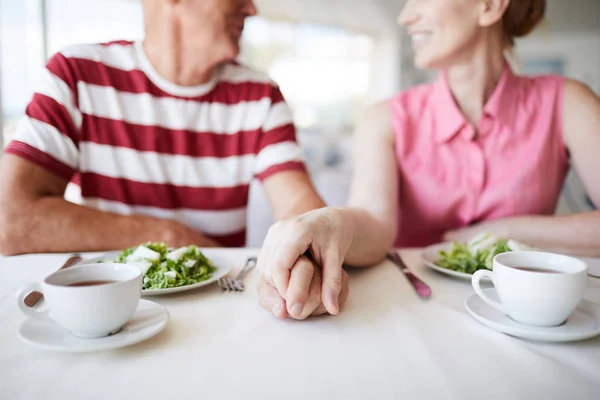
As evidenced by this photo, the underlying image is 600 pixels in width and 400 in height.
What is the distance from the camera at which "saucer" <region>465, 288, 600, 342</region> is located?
57 centimetres

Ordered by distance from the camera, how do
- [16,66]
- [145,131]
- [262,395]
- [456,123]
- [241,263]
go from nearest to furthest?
[262,395] → [241,263] → [456,123] → [145,131] → [16,66]

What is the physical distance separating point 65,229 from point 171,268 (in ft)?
1.31

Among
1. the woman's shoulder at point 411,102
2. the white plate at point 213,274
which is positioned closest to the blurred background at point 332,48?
the woman's shoulder at point 411,102

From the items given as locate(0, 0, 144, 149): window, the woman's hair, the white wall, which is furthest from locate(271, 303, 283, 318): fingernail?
the white wall

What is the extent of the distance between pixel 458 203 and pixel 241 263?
64 cm

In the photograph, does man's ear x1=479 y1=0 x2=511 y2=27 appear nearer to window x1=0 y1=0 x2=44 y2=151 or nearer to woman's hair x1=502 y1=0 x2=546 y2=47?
woman's hair x1=502 y1=0 x2=546 y2=47

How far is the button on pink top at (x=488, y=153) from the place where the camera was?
4.09ft

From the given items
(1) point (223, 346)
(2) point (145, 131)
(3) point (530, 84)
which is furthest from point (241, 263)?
(3) point (530, 84)

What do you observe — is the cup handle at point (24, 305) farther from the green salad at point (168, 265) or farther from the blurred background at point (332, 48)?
the blurred background at point (332, 48)

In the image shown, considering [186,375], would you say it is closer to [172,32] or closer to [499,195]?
[499,195]

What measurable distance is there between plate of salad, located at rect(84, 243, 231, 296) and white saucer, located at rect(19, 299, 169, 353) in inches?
4.3

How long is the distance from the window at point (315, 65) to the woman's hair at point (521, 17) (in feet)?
12.2

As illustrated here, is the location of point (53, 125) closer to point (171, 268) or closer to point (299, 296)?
point (171, 268)

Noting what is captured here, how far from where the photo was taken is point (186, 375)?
1.61ft
